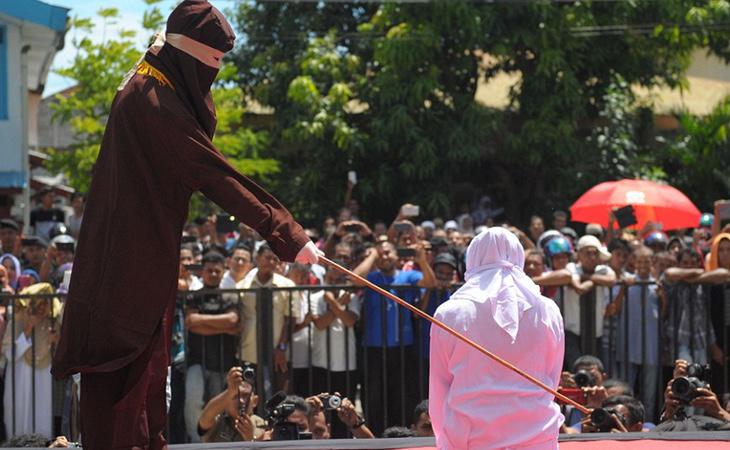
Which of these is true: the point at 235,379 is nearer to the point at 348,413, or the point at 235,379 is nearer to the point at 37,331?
the point at 348,413

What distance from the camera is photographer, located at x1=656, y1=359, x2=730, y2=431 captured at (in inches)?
260

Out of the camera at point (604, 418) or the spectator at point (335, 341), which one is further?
the spectator at point (335, 341)

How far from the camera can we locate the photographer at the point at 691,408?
6.61 m

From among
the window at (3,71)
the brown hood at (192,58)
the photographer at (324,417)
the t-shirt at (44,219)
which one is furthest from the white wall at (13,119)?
the brown hood at (192,58)

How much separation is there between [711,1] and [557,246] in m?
13.0

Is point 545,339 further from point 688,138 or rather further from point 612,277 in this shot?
point 688,138

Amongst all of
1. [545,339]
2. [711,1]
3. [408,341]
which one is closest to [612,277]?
[408,341]

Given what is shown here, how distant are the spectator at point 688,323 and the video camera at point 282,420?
124 inches

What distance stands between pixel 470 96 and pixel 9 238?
10.5 metres

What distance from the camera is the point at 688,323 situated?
345 inches

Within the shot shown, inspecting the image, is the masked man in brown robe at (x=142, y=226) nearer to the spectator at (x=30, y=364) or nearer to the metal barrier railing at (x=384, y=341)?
the metal barrier railing at (x=384, y=341)

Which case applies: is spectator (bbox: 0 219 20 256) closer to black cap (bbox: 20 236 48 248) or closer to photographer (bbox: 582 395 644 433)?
black cap (bbox: 20 236 48 248)

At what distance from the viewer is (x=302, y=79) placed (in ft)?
65.8

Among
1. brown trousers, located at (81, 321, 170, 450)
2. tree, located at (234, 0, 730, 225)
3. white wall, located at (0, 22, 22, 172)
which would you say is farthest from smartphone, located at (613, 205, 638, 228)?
white wall, located at (0, 22, 22, 172)
